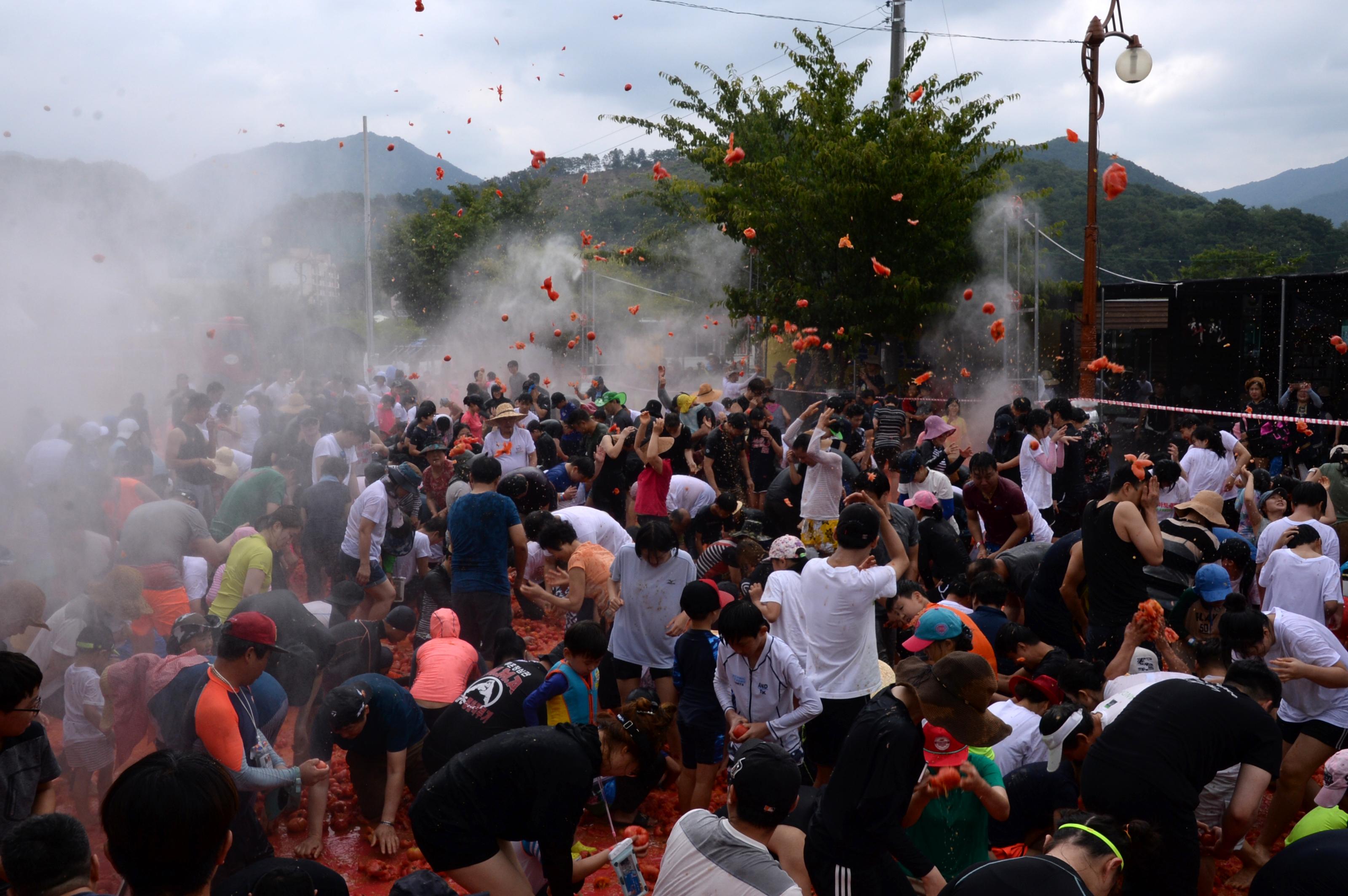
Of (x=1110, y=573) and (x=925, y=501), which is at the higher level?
(x=925, y=501)

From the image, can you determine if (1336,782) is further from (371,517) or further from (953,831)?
(371,517)

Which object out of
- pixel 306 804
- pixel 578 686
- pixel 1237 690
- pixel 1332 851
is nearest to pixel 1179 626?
pixel 1237 690

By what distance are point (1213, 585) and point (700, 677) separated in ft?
9.50

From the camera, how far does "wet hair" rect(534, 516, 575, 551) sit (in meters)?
6.26

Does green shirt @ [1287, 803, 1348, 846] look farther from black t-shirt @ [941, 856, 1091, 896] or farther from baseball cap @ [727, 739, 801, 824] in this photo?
baseball cap @ [727, 739, 801, 824]

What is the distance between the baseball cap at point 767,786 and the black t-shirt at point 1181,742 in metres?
1.35

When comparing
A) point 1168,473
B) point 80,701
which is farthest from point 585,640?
point 1168,473

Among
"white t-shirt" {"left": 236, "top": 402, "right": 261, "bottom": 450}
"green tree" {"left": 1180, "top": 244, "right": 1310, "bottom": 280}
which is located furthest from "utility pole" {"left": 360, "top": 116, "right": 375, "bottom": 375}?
"green tree" {"left": 1180, "top": 244, "right": 1310, "bottom": 280}

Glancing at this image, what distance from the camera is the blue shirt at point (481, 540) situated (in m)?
6.53

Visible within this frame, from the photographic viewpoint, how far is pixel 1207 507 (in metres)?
6.79

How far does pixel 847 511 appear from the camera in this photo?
4.93m

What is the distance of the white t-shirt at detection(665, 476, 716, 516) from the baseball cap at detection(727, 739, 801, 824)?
17.5ft

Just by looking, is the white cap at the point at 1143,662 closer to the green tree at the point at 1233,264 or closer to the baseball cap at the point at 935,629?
the baseball cap at the point at 935,629

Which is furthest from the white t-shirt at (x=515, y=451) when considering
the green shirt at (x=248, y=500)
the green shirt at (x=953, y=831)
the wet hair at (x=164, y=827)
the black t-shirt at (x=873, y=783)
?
the wet hair at (x=164, y=827)
